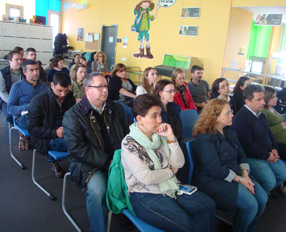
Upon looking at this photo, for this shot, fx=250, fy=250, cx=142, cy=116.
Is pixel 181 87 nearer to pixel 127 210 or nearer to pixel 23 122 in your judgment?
pixel 23 122

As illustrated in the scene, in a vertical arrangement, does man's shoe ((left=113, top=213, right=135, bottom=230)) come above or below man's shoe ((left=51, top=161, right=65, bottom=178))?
below

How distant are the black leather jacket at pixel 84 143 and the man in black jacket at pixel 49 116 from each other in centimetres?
51

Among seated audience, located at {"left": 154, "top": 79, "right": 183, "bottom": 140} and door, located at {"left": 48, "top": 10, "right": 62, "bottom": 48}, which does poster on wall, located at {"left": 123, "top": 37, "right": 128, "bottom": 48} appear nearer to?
door, located at {"left": 48, "top": 10, "right": 62, "bottom": 48}

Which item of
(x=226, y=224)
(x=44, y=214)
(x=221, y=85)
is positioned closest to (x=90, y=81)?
(x=44, y=214)

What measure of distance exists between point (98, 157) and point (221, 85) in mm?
2524

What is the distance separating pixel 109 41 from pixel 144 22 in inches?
71.7

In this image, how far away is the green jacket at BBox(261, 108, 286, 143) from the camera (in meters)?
2.90

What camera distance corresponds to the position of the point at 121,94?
13.5 feet

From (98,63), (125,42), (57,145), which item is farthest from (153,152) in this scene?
(125,42)

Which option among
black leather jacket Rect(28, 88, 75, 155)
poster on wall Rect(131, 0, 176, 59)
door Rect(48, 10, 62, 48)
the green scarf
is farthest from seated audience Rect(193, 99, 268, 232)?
door Rect(48, 10, 62, 48)

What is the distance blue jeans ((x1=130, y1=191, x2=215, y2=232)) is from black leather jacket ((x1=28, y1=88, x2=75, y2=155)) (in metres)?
1.17

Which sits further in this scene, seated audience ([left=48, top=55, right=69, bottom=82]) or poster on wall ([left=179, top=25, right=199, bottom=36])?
poster on wall ([left=179, top=25, right=199, bottom=36])

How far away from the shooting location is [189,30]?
6441 millimetres

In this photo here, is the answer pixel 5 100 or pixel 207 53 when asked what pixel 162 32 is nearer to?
pixel 207 53
